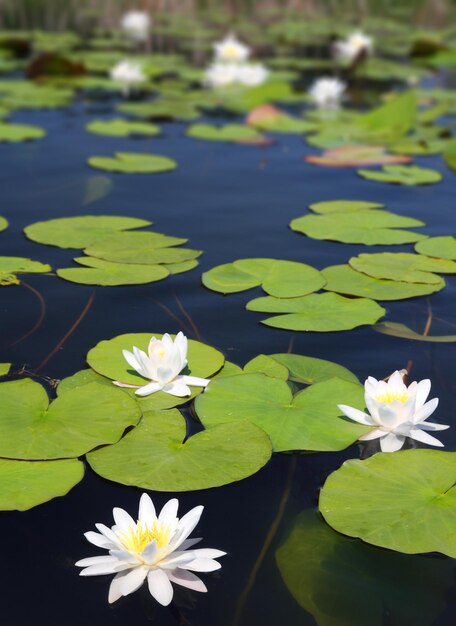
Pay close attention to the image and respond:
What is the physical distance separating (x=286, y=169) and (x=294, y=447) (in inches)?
119

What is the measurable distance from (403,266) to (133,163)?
6.82 feet

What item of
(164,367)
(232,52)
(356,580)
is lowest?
(356,580)

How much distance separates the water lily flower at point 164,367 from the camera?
7.09ft

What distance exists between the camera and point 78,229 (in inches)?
135

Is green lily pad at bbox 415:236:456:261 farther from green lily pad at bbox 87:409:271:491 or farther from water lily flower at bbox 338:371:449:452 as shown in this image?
green lily pad at bbox 87:409:271:491

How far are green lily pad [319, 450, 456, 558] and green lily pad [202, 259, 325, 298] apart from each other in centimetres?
105

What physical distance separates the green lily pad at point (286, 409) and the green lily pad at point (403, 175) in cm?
251

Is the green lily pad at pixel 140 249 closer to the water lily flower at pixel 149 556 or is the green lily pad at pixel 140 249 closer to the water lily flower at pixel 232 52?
the water lily flower at pixel 149 556

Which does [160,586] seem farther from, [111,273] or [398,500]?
[111,273]

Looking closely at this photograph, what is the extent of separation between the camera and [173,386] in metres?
2.20

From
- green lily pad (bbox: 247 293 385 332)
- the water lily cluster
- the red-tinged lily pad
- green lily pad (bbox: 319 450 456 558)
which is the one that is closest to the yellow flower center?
green lily pad (bbox: 319 450 456 558)

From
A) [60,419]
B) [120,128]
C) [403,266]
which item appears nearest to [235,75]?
[120,128]

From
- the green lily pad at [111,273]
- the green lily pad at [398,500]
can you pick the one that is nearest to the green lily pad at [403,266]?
the green lily pad at [111,273]

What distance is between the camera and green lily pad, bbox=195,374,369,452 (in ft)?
6.59
